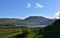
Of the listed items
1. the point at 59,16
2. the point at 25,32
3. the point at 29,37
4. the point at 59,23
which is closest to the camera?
the point at 29,37

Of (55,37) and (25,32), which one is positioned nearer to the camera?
(55,37)

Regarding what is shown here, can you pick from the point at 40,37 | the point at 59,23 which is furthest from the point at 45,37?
the point at 59,23

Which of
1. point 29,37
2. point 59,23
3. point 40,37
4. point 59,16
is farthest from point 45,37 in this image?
point 59,16

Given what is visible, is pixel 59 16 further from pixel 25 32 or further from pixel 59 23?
pixel 25 32

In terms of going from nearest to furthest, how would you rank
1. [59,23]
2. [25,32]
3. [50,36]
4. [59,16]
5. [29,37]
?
[29,37], [50,36], [25,32], [59,23], [59,16]

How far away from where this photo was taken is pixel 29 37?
145 ft

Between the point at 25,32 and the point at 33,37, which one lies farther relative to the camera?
the point at 25,32

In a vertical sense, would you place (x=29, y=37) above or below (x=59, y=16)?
below

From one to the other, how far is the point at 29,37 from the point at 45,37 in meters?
4.66

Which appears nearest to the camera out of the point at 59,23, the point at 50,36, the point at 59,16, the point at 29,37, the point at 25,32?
the point at 29,37

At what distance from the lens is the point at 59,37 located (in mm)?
45531

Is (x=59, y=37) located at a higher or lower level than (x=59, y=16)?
lower

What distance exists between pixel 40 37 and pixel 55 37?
368 cm

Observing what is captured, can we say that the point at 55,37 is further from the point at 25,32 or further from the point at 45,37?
the point at 25,32
